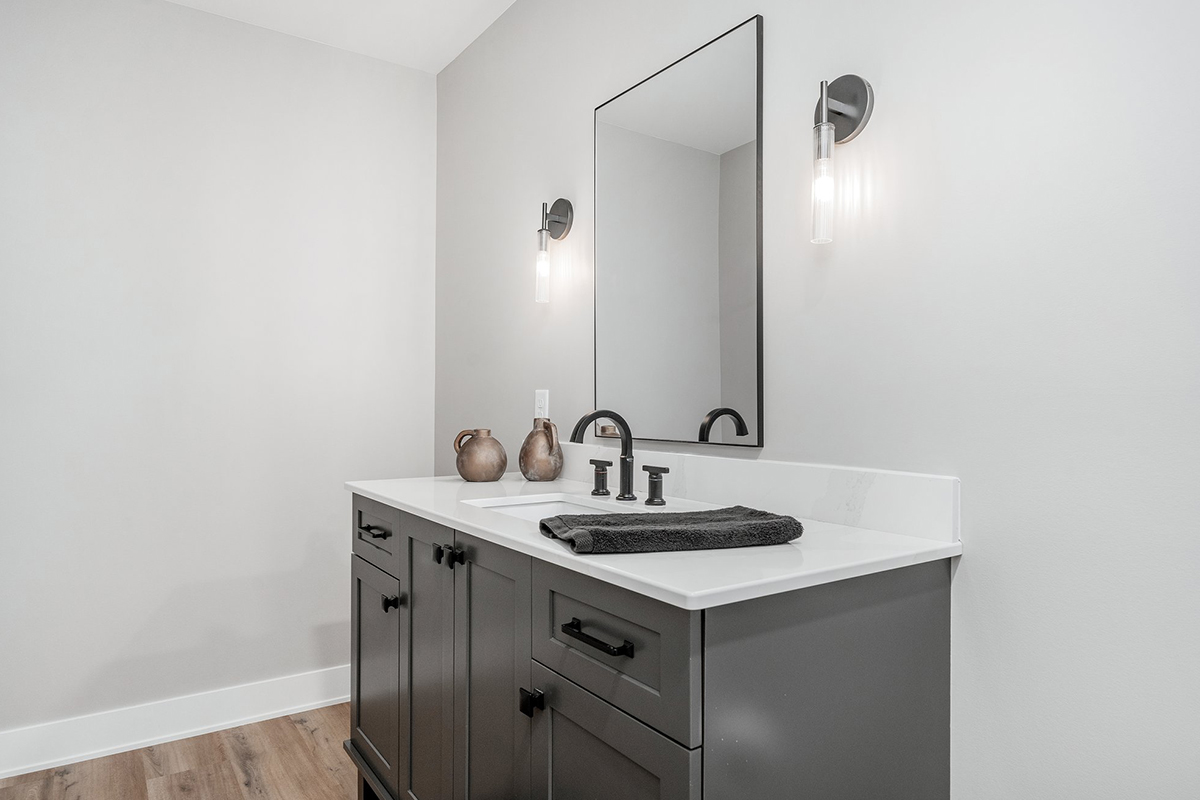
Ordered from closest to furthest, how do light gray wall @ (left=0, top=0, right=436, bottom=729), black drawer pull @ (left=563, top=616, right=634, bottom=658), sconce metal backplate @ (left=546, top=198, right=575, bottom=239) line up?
black drawer pull @ (left=563, top=616, right=634, bottom=658)
sconce metal backplate @ (left=546, top=198, right=575, bottom=239)
light gray wall @ (left=0, top=0, right=436, bottom=729)

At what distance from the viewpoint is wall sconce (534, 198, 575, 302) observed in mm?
2291

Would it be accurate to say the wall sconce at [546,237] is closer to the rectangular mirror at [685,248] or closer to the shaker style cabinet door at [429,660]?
the rectangular mirror at [685,248]

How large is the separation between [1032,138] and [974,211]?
0.13 m

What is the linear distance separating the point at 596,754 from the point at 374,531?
1101 mm

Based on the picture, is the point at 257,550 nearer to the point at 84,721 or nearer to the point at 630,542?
the point at 84,721

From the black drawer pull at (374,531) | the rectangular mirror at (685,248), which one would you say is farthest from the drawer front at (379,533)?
the rectangular mirror at (685,248)

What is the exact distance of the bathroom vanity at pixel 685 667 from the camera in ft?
3.07

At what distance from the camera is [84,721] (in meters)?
2.43

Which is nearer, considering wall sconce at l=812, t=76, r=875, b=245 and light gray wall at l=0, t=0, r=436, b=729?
wall sconce at l=812, t=76, r=875, b=245

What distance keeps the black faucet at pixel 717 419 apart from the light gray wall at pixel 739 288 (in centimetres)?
1

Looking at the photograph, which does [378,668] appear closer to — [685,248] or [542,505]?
[542,505]

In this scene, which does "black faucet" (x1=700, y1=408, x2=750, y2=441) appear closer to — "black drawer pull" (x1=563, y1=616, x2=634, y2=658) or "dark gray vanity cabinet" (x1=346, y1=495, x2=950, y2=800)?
"dark gray vanity cabinet" (x1=346, y1=495, x2=950, y2=800)

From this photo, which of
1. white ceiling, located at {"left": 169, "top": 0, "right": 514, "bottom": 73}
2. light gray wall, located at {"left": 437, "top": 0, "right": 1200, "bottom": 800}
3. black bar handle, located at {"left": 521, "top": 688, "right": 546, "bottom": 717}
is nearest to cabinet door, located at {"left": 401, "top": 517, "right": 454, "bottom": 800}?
black bar handle, located at {"left": 521, "top": 688, "right": 546, "bottom": 717}

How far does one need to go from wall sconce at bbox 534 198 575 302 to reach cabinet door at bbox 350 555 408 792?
0.98 meters
